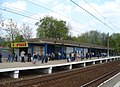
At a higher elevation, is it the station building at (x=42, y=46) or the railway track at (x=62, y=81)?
the station building at (x=42, y=46)

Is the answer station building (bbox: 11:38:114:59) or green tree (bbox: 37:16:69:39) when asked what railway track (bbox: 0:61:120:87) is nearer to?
station building (bbox: 11:38:114:59)

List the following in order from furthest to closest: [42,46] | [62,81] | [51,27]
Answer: [51,27], [42,46], [62,81]

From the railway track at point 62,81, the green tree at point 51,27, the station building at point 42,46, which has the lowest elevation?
the railway track at point 62,81

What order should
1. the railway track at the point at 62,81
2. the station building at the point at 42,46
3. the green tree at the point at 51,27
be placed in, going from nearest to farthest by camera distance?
1. the railway track at the point at 62,81
2. the station building at the point at 42,46
3. the green tree at the point at 51,27

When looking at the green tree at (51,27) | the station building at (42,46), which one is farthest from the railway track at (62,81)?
the green tree at (51,27)

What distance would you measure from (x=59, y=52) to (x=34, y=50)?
6.37 m

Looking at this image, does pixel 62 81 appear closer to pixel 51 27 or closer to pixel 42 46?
pixel 42 46

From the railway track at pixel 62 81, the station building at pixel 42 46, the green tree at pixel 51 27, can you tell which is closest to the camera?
the railway track at pixel 62 81

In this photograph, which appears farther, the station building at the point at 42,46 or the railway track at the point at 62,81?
the station building at the point at 42,46

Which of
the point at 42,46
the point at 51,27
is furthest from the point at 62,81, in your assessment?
the point at 51,27

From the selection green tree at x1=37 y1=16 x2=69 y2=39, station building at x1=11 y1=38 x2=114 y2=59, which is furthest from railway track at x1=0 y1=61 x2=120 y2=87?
green tree at x1=37 y1=16 x2=69 y2=39

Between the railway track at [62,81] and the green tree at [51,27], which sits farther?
the green tree at [51,27]

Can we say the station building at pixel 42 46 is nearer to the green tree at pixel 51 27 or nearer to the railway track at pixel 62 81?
the railway track at pixel 62 81

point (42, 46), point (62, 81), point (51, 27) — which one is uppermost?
point (51, 27)
